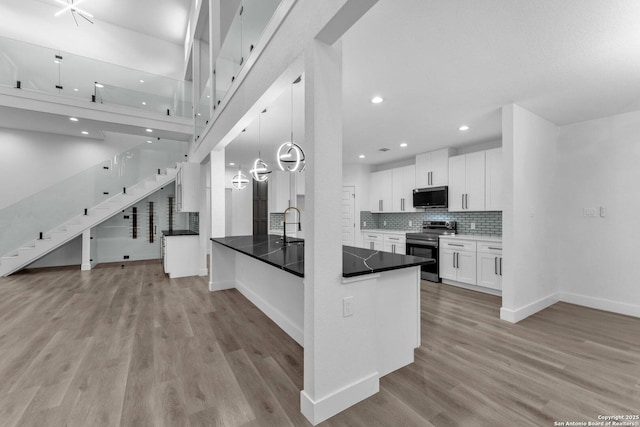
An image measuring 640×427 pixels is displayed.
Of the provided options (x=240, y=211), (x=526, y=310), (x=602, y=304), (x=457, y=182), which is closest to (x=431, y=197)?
(x=457, y=182)

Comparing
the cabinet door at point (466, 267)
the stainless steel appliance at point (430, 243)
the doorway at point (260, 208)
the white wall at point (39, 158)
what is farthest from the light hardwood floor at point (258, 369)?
the doorway at point (260, 208)

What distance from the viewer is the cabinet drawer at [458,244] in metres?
4.78

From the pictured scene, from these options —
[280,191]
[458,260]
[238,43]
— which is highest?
[238,43]

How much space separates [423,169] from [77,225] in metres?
8.03

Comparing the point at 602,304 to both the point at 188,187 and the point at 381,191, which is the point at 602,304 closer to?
the point at 381,191

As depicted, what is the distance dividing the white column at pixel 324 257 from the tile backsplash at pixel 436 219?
4456mm

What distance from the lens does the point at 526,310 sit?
351 cm

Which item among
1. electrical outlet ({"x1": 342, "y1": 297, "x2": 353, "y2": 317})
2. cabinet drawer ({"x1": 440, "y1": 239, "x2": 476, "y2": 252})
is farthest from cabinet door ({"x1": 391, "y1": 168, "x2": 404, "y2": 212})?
electrical outlet ({"x1": 342, "y1": 297, "x2": 353, "y2": 317})

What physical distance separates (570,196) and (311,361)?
4677 millimetres

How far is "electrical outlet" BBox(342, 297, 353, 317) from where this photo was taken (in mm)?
1815

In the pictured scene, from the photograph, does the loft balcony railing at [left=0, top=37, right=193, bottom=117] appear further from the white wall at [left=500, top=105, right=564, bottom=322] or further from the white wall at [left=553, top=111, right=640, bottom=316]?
the white wall at [left=553, top=111, right=640, bottom=316]

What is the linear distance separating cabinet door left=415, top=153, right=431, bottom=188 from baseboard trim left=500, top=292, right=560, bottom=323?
2830 millimetres

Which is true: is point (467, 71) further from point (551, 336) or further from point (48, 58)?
point (48, 58)

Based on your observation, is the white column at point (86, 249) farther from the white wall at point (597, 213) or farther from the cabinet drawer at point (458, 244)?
the white wall at point (597, 213)
